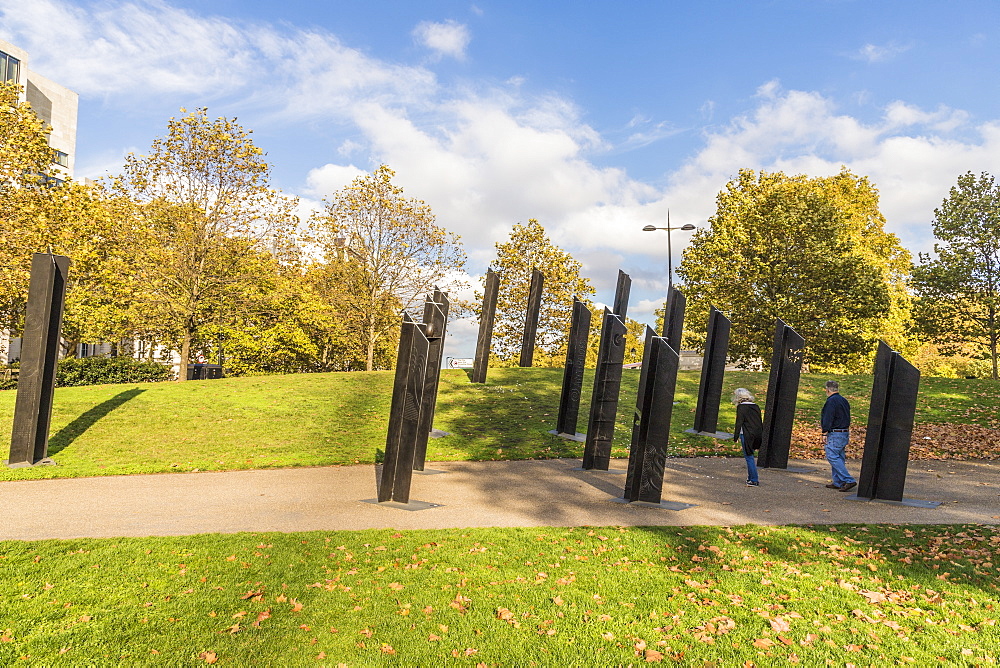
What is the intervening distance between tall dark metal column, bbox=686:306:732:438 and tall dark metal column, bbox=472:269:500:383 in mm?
6931

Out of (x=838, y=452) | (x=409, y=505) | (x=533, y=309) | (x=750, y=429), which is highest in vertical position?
(x=533, y=309)

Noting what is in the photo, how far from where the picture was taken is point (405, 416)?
10062 mm

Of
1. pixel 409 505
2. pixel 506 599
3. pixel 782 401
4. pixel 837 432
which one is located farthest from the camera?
pixel 782 401

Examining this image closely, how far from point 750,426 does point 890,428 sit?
2.18 m

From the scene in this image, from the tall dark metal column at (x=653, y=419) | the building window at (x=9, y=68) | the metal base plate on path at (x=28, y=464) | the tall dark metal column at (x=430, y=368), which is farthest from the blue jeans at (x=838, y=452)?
the building window at (x=9, y=68)

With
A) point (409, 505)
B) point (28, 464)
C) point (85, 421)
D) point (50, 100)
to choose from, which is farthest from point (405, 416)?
point (50, 100)

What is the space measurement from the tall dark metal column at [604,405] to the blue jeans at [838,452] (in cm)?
382

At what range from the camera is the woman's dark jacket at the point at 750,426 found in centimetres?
1143

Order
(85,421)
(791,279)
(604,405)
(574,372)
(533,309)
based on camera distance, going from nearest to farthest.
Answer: (604,405) → (574,372) → (85,421) → (533,309) → (791,279)

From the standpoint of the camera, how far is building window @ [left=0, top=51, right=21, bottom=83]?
148 feet

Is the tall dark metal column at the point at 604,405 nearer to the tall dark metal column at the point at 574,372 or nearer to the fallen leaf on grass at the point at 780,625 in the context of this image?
the tall dark metal column at the point at 574,372

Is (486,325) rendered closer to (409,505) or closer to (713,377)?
(713,377)

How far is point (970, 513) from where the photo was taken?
9.34 metres

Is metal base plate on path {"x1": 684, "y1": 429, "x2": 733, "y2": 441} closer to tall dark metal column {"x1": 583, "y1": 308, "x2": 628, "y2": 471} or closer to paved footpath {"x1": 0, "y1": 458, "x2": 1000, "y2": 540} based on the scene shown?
paved footpath {"x1": 0, "y1": 458, "x2": 1000, "y2": 540}
